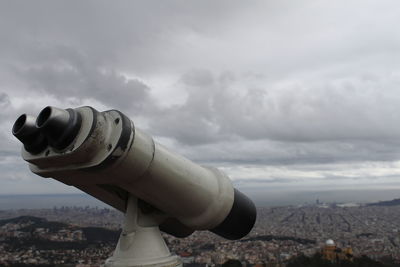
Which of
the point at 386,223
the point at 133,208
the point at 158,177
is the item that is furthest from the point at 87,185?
the point at 386,223

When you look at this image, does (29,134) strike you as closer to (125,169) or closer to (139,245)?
(125,169)

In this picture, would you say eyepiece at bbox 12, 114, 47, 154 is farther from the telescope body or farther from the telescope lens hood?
the telescope lens hood

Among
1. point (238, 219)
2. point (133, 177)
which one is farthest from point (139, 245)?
point (238, 219)

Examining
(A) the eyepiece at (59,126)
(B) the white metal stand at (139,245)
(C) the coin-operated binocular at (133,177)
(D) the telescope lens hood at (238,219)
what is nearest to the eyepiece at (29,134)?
(C) the coin-operated binocular at (133,177)

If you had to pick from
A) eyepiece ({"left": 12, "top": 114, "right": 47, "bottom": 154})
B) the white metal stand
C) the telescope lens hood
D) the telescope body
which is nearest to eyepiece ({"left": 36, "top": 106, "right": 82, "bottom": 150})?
the telescope body

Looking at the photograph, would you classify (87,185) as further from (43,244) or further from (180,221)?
(43,244)

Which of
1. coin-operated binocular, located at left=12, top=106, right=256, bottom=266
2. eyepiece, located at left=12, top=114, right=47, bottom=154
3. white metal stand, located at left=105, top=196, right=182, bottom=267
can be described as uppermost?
eyepiece, located at left=12, top=114, right=47, bottom=154

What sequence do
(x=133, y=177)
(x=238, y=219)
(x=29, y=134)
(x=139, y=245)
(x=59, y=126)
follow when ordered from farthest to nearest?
(x=238, y=219)
(x=139, y=245)
(x=133, y=177)
(x=29, y=134)
(x=59, y=126)

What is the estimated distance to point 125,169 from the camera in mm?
2754

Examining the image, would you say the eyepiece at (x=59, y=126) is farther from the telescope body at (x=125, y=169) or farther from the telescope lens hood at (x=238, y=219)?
the telescope lens hood at (x=238, y=219)

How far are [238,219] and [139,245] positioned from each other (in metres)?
A: 1.21

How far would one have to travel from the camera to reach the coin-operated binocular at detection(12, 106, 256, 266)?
2590mm

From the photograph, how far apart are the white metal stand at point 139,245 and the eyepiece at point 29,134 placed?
97 cm

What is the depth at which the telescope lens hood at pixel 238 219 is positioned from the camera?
12.7 feet
